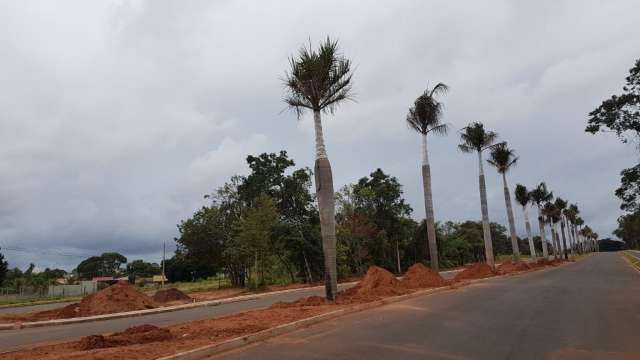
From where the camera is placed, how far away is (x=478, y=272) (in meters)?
29.3

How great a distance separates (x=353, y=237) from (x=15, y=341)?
36.4 metres

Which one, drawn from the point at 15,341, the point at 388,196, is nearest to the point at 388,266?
the point at 388,196

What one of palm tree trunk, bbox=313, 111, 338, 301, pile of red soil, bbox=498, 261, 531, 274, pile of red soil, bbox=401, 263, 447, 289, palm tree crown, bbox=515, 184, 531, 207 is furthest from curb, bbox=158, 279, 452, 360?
palm tree crown, bbox=515, 184, 531, 207

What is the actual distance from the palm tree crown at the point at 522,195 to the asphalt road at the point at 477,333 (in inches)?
1696

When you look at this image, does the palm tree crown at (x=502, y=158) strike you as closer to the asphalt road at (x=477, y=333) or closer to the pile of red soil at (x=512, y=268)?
the pile of red soil at (x=512, y=268)

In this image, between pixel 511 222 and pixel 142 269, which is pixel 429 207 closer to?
pixel 511 222

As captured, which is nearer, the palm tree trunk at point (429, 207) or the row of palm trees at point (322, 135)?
the row of palm trees at point (322, 135)

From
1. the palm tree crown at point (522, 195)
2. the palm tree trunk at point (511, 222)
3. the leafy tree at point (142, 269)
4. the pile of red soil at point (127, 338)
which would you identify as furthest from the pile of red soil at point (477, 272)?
the leafy tree at point (142, 269)

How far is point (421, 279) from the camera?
22.8 m

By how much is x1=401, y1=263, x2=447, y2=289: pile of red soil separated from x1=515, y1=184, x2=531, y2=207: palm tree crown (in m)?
36.4

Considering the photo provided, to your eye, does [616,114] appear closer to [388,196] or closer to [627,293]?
[627,293]

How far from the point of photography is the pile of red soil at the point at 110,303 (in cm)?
2222

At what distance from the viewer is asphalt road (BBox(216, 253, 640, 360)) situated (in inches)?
313

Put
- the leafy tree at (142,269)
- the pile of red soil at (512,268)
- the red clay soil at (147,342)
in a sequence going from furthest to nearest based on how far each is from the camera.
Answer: the leafy tree at (142,269)
the pile of red soil at (512,268)
the red clay soil at (147,342)
